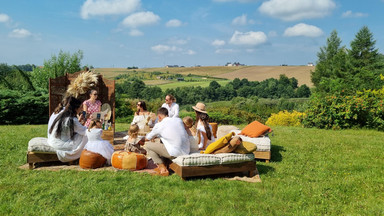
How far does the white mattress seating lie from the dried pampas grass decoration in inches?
202

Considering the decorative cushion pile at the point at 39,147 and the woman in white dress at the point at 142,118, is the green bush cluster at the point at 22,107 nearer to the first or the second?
the woman in white dress at the point at 142,118

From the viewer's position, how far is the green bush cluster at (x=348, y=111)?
38.2 ft

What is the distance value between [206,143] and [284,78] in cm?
5132

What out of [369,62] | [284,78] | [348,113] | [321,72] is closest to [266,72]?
[284,78]

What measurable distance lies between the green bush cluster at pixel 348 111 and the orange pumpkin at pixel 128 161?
31.5 ft

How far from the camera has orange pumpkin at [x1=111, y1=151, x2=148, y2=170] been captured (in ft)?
17.7

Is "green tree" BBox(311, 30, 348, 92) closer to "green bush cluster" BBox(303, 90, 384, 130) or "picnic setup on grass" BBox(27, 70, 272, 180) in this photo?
"green bush cluster" BBox(303, 90, 384, 130)

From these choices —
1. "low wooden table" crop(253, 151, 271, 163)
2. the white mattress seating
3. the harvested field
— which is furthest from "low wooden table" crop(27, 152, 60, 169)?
the harvested field

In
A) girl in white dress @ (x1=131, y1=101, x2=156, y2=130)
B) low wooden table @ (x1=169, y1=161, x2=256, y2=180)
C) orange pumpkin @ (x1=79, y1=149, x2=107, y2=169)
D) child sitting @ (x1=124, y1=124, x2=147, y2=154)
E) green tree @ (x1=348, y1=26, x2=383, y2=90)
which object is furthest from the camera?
green tree @ (x1=348, y1=26, x2=383, y2=90)

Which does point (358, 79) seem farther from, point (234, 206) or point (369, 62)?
point (234, 206)

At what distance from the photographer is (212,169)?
492 centimetres

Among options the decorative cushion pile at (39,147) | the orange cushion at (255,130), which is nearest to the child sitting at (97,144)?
the decorative cushion pile at (39,147)

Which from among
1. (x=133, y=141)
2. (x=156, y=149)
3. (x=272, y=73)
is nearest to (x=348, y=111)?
(x=156, y=149)

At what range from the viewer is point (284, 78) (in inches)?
2098
